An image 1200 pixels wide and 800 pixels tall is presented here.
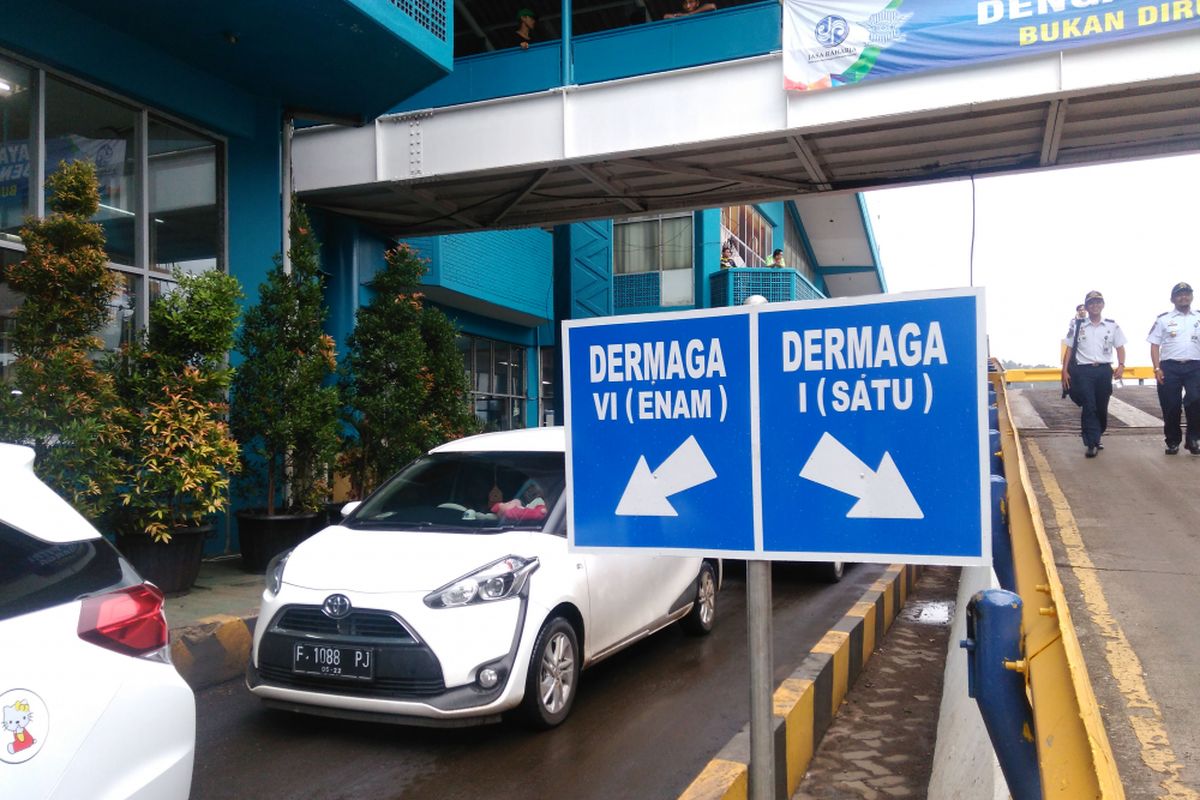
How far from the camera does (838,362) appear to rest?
6.74 feet

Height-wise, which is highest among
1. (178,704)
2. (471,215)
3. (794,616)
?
(471,215)

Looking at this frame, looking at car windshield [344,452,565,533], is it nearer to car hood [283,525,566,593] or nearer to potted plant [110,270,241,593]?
car hood [283,525,566,593]

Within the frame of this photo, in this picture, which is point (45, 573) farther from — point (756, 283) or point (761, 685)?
point (756, 283)

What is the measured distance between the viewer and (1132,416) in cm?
1389

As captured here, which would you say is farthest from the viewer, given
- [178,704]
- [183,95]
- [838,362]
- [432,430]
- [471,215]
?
[471,215]

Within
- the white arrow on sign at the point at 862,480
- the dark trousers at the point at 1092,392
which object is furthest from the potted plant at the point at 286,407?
the dark trousers at the point at 1092,392

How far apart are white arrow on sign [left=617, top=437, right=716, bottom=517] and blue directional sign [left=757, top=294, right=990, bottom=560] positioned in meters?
0.17

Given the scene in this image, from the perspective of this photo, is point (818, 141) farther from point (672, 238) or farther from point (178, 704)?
point (672, 238)

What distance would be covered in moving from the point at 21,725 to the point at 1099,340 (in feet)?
32.5

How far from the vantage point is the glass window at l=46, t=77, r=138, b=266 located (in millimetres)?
8242

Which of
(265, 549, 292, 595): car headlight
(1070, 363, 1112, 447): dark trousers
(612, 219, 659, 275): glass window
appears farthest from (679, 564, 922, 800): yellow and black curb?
(612, 219, 659, 275): glass window

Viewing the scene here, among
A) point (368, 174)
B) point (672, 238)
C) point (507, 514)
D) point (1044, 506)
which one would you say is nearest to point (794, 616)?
point (1044, 506)

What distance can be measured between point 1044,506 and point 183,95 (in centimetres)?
903

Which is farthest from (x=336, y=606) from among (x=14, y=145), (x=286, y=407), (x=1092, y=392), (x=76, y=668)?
(x=1092, y=392)
